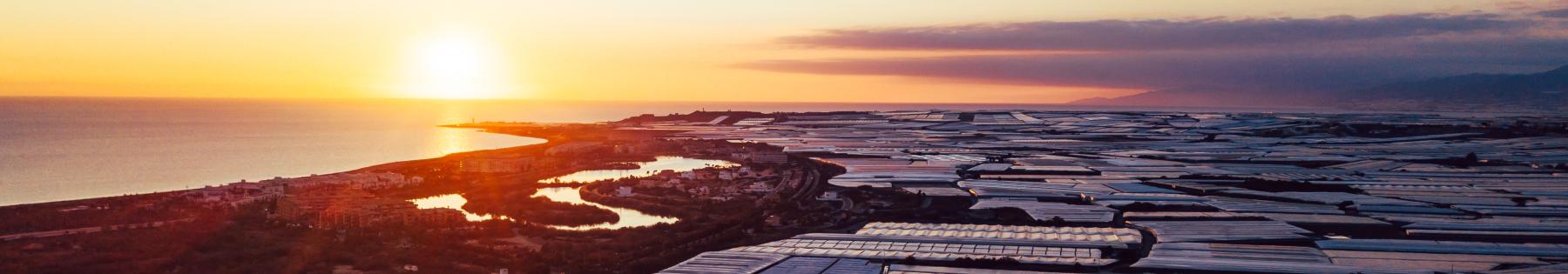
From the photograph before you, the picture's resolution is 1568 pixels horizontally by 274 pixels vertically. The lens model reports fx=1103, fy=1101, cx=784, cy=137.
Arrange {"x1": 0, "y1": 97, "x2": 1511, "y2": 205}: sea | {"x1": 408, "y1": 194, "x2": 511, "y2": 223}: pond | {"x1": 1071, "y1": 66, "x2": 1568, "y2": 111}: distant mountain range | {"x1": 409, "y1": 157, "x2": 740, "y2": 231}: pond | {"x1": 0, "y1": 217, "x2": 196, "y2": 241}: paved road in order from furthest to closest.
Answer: {"x1": 1071, "y1": 66, "x2": 1568, "y2": 111}: distant mountain range → {"x1": 0, "y1": 97, "x2": 1511, "y2": 205}: sea → {"x1": 408, "y1": 194, "x2": 511, "y2": 223}: pond → {"x1": 409, "y1": 157, "x2": 740, "y2": 231}: pond → {"x1": 0, "y1": 217, "x2": 196, "y2": 241}: paved road

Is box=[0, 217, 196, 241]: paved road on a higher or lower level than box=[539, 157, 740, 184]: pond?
higher

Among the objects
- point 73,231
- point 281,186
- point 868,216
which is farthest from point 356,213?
point 868,216

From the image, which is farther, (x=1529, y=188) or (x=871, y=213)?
(x=1529, y=188)

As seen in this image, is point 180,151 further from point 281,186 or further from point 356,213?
point 356,213

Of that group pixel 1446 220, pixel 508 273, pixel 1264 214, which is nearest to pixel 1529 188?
pixel 1446 220

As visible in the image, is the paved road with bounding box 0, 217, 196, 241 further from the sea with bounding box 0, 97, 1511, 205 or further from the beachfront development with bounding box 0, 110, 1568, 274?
the sea with bounding box 0, 97, 1511, 205

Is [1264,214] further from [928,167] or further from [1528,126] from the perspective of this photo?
[1528,126]

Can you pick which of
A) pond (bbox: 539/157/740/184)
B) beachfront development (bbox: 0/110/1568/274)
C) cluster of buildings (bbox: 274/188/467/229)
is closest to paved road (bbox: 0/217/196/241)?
beachfront development (bbox: 0/110/1568/274)
